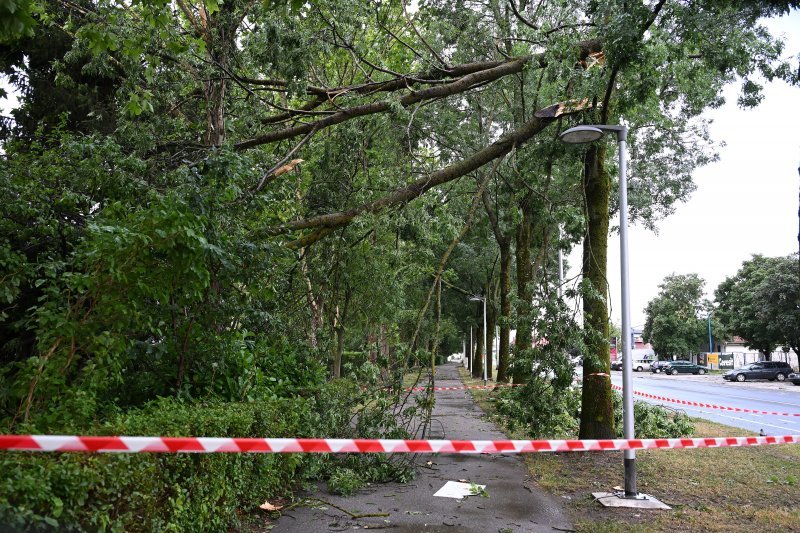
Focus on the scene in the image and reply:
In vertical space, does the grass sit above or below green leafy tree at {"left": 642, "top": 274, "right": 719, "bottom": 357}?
below

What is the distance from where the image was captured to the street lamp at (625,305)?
7.05 metres

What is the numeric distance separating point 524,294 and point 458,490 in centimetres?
704

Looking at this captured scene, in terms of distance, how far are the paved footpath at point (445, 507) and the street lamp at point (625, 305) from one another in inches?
37.4

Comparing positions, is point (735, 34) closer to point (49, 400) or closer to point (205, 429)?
point (205, 429)

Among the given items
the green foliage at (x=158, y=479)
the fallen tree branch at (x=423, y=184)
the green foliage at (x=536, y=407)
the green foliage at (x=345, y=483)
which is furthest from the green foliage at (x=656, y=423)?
the green foliage at (x=158, y=479)

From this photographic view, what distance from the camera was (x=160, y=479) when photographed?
4148 mm

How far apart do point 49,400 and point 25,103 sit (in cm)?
1189

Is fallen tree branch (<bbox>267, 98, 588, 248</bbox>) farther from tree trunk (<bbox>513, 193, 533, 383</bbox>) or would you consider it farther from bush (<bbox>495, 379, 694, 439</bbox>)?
bush (<bbox>495, 379, 694, 439</bbox>)

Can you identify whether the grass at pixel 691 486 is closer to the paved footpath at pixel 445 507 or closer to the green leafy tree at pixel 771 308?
the paved footpath at pixel 445 507

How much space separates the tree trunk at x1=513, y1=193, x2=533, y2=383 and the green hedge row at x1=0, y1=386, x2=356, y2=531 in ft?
13.3

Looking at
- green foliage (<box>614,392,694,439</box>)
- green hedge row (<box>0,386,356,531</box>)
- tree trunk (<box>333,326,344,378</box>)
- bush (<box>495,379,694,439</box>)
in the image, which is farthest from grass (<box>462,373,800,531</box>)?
tree trunk (<box>333,326,344,378</box>)

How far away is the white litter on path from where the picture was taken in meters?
7.25

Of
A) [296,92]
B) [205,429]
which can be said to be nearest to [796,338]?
[296,92]

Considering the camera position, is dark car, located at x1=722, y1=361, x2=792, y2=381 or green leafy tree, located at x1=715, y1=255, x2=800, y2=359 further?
green leafy tree, located at x1=715, y1=255, x2=800, y2=359
